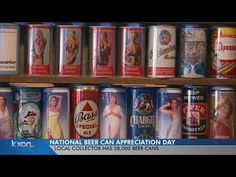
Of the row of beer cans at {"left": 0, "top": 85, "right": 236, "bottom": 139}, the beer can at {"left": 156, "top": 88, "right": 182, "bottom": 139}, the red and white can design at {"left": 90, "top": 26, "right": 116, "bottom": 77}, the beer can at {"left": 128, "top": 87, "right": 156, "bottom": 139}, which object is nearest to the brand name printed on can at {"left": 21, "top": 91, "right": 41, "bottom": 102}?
the row of beer cans at {"left": 0, "top": 85, "right": 236, "bottom": 139}

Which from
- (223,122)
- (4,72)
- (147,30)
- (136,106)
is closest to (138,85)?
(136,106)

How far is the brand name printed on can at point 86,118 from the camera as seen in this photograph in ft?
6.38

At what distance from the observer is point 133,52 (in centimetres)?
196

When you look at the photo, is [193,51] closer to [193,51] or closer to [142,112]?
[193,51]

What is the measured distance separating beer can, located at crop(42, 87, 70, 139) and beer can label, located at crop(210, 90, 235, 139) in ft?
1.71

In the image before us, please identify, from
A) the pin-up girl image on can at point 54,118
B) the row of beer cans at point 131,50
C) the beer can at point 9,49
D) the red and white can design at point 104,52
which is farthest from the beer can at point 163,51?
the beer can at point 9,49

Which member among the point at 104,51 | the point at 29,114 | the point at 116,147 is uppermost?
the point at 104,51

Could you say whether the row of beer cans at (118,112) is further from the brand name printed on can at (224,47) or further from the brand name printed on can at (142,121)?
the brand name printed on can at (224,47)

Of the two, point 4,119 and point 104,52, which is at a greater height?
point 104,52

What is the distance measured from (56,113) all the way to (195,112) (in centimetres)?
49

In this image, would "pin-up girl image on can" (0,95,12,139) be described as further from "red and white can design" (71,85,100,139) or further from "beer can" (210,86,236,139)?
"beer can" (210,86,236,139)

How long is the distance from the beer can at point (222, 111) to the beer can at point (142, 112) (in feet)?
0.70

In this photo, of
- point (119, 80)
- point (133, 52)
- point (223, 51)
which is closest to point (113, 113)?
point (119, 80)

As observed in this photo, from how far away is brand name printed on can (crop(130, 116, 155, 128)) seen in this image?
1956mm
